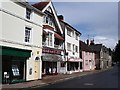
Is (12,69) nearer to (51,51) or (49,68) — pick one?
(51,51)

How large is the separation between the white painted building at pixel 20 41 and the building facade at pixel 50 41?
3.56m

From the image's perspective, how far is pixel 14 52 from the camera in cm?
2455

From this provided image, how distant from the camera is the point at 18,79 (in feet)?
86.0

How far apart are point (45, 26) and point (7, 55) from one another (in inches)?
484

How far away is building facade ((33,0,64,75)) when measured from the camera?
34.9 metres

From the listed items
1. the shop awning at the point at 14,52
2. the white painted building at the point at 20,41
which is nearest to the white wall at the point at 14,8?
the white painted building at the point at 20,41

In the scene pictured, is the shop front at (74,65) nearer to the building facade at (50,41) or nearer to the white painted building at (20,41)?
the building facade at (50,41)

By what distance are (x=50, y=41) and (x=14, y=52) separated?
1288cm

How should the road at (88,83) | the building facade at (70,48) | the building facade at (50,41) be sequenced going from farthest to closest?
the building facade at (70,48) < the building facade at (50,41) < the road at (88,83)

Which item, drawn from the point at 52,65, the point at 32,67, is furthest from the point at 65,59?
the point at 32,67

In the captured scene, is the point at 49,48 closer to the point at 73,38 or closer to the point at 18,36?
the point at 18,36

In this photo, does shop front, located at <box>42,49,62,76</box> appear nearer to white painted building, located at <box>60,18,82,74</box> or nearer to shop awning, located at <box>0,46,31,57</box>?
white painted building, located at <box>60,18,82,74</box>

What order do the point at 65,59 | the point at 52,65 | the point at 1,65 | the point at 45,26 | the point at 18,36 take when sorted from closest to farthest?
the point at 1,65 → the point at 18,36 → the point at 45,26 → the point at 52,65 → the point at 65,59

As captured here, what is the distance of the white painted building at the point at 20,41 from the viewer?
78.1 ft
